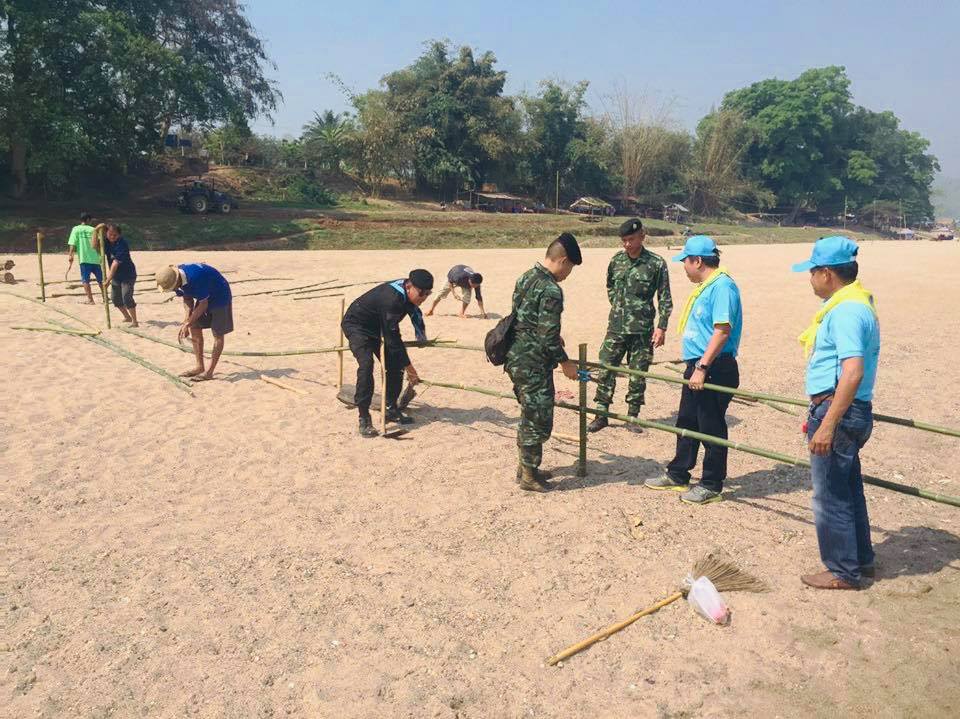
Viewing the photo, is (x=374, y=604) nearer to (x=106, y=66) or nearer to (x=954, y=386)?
(x=954, y=386)

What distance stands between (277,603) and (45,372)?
5759 millimetres

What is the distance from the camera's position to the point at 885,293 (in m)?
17.2

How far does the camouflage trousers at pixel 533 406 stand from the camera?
4781 mm

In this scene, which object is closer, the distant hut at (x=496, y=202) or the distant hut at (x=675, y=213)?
the distant hut at (x=496, y=202)

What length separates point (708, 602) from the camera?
3578 millimetres

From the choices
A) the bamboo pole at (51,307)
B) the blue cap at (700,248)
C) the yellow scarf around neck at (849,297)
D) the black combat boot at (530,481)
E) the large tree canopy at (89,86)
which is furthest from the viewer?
the large tree canopy at (89,86)

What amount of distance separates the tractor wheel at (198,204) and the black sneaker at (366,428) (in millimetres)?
24254

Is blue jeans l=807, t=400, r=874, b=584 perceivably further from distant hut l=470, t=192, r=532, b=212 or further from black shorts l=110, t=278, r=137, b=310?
distant hut l=470, t=192, r=532, b=212

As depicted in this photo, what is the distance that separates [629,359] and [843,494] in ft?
9.18

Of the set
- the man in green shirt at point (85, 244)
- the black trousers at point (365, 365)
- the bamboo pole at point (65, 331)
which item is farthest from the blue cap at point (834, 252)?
the man in green shirt at point (85, 244)

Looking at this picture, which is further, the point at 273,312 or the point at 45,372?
the point at 273,312

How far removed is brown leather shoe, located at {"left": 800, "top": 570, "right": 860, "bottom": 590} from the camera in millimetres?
3775

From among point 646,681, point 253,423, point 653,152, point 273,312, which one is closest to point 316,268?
point 273,312

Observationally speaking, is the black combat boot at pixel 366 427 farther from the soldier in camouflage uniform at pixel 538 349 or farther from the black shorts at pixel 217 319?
the black shorts at pixel 217 319
